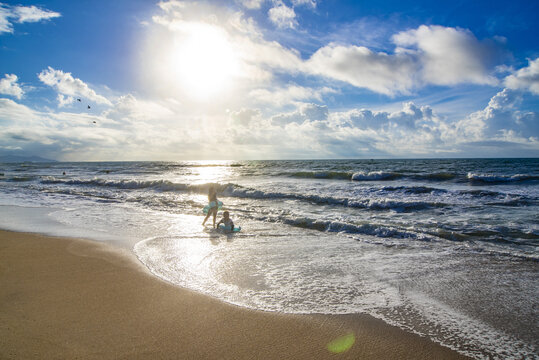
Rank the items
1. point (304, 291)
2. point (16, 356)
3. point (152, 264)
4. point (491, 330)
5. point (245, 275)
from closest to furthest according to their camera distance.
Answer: point (16, 356)
point (491, 330)
point (304, 291)
point (245, 275)
point (152, 264)

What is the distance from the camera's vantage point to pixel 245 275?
532cm

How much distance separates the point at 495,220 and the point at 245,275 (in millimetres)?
9830

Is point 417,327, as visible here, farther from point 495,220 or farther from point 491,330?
point 495,220

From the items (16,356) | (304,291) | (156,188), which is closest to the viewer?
(16,356)

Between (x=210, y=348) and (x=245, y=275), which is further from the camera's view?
(x=245, y=275)

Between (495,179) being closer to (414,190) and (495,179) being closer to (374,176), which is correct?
(374,176)

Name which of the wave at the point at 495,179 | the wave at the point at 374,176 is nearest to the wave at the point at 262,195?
the wave at the point at 374,176

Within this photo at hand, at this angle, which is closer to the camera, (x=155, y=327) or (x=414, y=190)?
(x=155, y=327)

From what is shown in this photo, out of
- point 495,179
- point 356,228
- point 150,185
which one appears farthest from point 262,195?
point 495,179

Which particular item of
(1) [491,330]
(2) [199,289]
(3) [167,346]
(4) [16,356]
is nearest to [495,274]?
(1) [491,330]

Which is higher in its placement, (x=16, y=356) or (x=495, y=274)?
(x=16, y=356)

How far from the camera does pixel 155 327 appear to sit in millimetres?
3436

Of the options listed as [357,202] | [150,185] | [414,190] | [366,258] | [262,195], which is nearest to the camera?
[366,258]

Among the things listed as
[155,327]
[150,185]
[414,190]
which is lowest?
[414,190]
